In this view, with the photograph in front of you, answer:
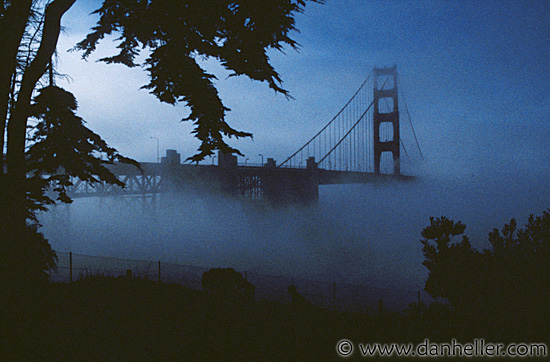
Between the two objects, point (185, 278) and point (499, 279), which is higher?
point (499, 279)

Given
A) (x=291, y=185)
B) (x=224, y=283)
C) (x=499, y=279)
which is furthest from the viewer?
(x=291, y=185)

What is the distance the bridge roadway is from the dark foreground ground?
23.7m

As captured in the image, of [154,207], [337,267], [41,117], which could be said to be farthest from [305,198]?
[41,117]

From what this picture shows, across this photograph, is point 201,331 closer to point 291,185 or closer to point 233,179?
point 233,179

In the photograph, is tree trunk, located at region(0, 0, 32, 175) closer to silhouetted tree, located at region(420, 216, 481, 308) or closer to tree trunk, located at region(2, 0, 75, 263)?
tree trunk, located at region(2, 0, 75, 263)

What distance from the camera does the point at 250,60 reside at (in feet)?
24.5

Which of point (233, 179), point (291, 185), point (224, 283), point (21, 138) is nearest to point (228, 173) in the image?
point (233, 179)

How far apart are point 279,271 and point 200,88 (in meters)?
50.6

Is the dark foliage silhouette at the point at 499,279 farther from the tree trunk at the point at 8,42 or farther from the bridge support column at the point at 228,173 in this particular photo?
the bridge support column at the point at 228,173

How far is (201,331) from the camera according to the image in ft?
21.0

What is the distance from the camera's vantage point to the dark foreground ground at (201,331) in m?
5.43

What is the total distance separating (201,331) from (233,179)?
4212 centimetres

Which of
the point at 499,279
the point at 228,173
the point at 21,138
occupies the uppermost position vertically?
the point at 228,173

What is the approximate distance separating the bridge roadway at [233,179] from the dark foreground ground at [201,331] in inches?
933
